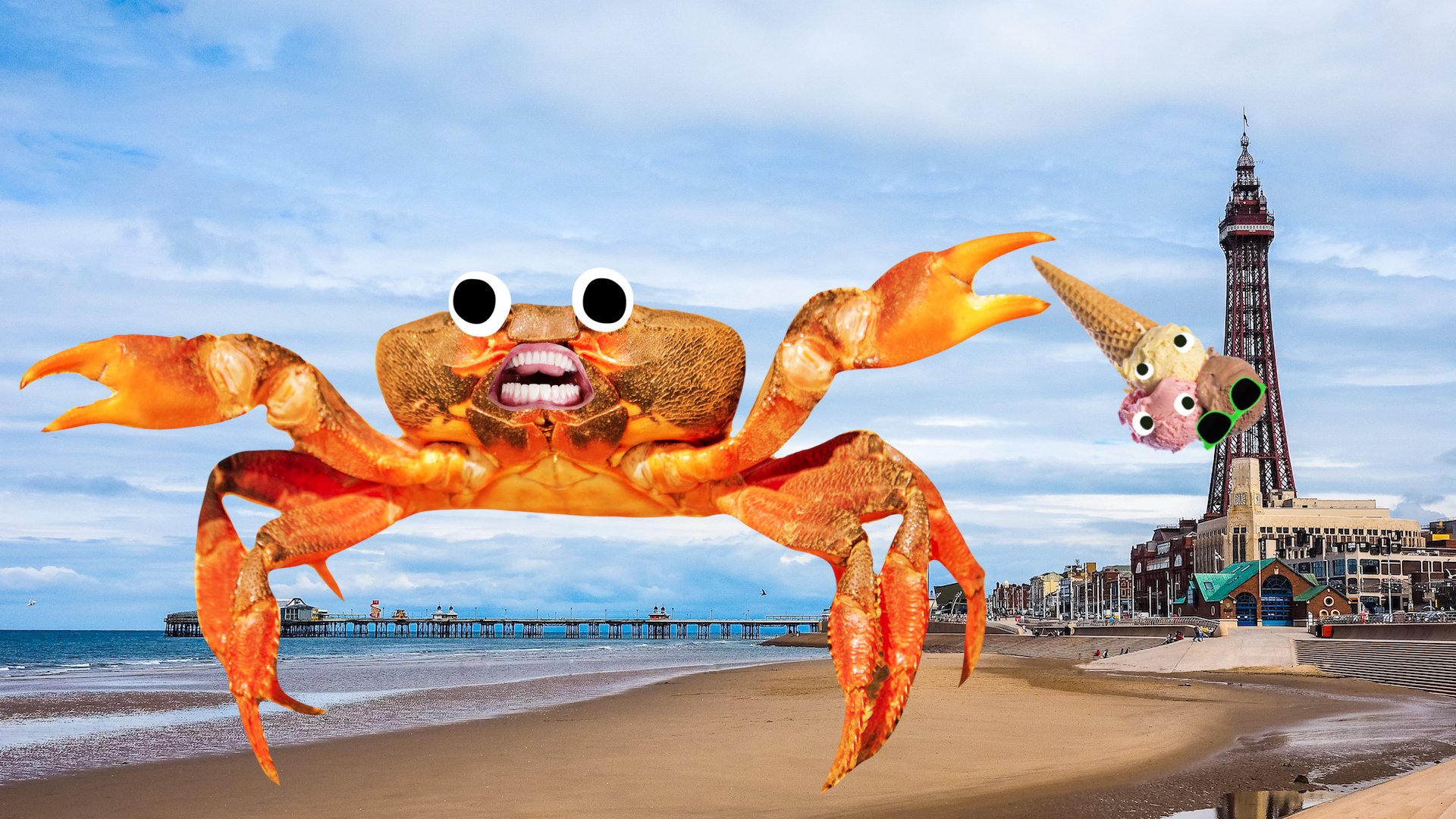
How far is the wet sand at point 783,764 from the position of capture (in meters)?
14.3

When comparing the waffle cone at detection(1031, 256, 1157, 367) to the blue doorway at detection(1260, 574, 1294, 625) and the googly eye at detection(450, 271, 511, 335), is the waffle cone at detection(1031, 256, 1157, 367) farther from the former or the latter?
the blue doorway at detection(1260, 574, 1294, 625)

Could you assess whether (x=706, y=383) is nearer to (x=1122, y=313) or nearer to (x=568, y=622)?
(x=1122, y=313)

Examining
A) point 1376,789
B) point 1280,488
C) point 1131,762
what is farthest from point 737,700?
point 1280,488

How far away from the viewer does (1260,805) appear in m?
13.9

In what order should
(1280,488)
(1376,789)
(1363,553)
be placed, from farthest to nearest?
(1280,488)
(1363,553)
(1376,789)

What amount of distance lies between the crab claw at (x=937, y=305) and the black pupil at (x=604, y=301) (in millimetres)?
1000

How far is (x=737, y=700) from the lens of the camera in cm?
2911

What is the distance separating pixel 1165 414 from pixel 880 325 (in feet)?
3.89

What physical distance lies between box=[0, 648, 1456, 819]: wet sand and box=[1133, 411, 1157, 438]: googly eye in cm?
957

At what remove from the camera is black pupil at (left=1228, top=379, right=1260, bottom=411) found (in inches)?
182

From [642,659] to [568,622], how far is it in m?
57.6

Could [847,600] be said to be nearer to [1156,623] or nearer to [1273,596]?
[1156,623]

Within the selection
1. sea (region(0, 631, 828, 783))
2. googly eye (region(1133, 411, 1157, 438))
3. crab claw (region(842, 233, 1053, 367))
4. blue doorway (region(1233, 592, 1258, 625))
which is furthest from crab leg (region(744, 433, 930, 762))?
blue doorway (region(1233, 592, 1258, 625))

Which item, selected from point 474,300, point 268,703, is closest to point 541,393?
point 474,300
